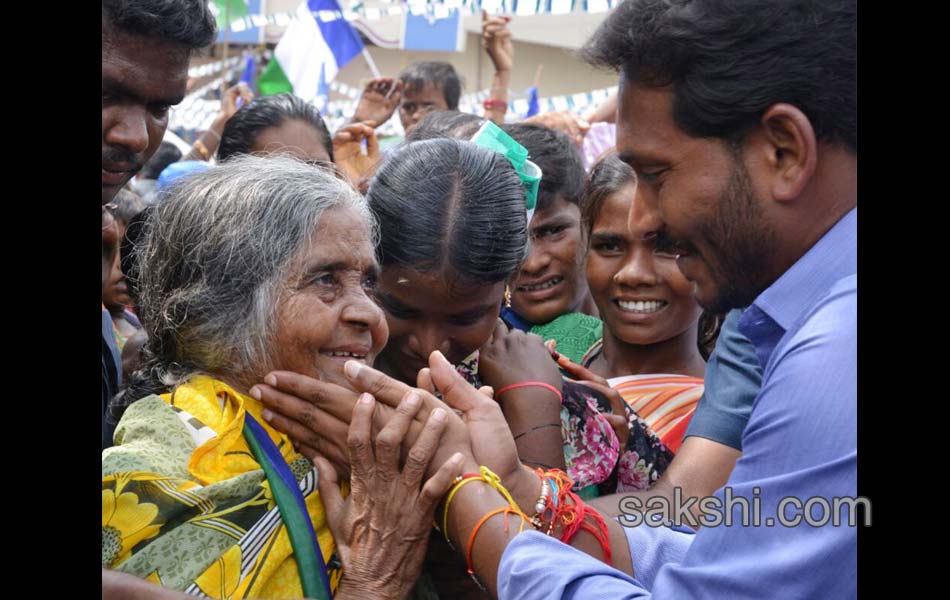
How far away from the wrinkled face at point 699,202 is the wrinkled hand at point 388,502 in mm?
750

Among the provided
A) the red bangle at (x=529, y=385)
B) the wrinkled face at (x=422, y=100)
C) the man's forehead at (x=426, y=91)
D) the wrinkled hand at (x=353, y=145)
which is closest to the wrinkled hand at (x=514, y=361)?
the red bangle at (x=529, y=385)

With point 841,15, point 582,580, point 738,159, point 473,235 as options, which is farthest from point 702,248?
point 473,235

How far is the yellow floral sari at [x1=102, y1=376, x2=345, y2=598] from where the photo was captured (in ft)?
7.72

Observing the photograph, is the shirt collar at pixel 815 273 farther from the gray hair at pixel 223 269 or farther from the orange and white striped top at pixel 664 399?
the orange and white striped top at pixel 664 399

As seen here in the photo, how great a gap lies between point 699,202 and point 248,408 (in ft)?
4.29

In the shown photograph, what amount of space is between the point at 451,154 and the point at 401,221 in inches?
11.6

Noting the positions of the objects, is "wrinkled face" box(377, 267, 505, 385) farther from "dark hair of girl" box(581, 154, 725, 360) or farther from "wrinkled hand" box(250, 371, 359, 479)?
"dark hair of girl" box(581, 154, 725, 360)

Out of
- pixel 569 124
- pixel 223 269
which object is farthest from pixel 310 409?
pixel 569 124

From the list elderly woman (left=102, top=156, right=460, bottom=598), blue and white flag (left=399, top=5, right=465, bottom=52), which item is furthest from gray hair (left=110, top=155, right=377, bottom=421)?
blue and white flag (left=399, top=5, right=465, bottom=52)

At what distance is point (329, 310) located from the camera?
9.12 feet

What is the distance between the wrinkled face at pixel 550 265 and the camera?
4691 mm

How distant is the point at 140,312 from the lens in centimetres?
301

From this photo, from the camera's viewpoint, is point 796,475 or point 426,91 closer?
point 796,475

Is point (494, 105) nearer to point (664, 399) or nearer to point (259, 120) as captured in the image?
point (259, 120)
